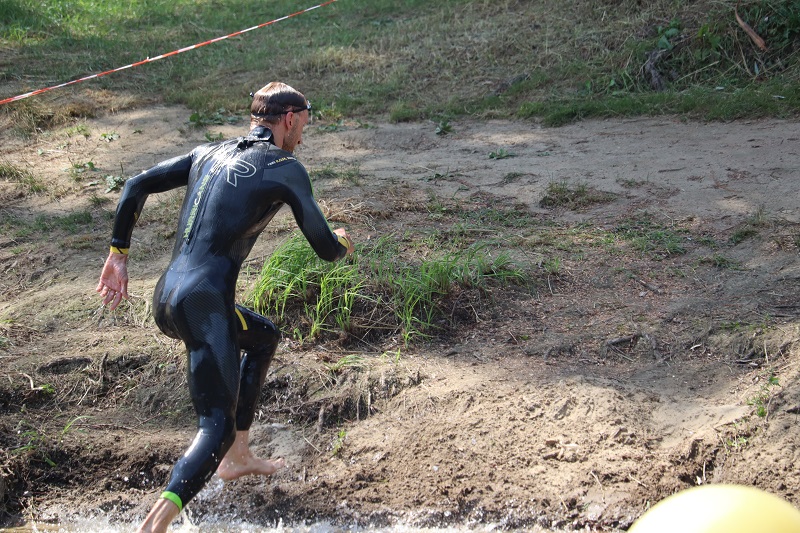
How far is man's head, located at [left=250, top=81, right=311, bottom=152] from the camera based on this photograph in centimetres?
339

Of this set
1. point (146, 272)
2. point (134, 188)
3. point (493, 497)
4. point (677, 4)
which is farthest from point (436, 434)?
point (677, 4)

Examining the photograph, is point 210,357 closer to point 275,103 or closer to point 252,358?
point 252,358

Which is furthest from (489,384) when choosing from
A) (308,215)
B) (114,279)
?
(114,279)

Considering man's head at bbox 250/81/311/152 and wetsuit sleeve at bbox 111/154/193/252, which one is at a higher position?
man's head at bbox 250/81/311/152

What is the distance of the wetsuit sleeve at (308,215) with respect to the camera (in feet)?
10.3

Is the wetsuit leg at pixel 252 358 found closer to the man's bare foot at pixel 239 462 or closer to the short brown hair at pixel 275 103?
the man's bare foot at pixel 239 462

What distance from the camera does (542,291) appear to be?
4840 mm

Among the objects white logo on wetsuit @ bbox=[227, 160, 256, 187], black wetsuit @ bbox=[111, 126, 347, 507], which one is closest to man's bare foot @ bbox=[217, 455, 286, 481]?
black wetsuit @ bbox=[111, 126, 347, 507]

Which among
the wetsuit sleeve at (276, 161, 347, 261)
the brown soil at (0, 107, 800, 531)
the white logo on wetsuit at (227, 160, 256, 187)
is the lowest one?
the brown soil at (0, 107, 800, 531)

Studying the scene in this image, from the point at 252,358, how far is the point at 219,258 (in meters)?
0.60

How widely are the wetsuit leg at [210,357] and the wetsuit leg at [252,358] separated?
317 mm

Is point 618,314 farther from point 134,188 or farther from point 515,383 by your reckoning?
point 134,188

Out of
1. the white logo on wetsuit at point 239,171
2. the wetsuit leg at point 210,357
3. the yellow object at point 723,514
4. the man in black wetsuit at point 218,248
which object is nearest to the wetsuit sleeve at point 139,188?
the man in black wetsuit at point 218,248

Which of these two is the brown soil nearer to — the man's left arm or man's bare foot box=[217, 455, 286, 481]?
man's bare foot box=[217, 455, 286, 481]
